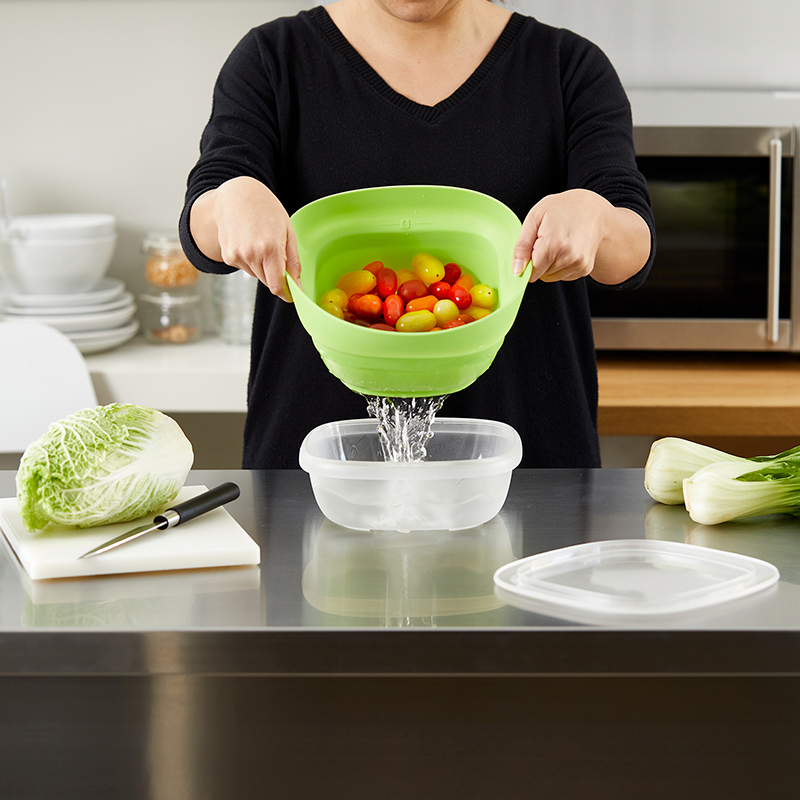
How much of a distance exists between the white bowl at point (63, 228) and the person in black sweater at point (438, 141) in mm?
865

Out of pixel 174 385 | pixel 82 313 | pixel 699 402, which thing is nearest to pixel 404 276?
pixel 699 402

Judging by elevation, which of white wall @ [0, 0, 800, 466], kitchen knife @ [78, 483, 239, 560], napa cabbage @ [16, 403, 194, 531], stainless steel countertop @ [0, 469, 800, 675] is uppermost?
white wall @ [0, 0, 800, 466]

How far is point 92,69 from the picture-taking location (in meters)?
2.34

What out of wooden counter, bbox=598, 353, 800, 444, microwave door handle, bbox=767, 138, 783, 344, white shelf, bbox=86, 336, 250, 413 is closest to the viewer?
wooden counter, bbox=598, 353, 800, 444

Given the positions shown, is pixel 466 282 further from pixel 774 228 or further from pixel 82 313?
pixel 82 313

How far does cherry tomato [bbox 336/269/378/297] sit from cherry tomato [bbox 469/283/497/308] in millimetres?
106

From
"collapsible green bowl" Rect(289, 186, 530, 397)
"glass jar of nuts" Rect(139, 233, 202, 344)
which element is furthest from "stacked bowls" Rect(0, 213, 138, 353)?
"collapsible green bowl" Rect(289, 186, 530, 397)

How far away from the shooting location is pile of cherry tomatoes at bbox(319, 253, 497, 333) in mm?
970

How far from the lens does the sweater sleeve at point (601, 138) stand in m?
1.24

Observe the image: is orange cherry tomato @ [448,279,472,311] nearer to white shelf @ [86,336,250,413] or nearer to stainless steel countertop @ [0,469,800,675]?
stainless steel countertop @ [0,469,800,675]

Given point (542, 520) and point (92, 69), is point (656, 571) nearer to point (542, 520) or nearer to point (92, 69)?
point (542, 520)

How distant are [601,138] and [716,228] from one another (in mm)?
782

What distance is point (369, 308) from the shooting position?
1000 millimetres

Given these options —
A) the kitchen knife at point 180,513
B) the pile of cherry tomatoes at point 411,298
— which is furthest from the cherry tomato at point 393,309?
the kitchen knife at point 180,513
